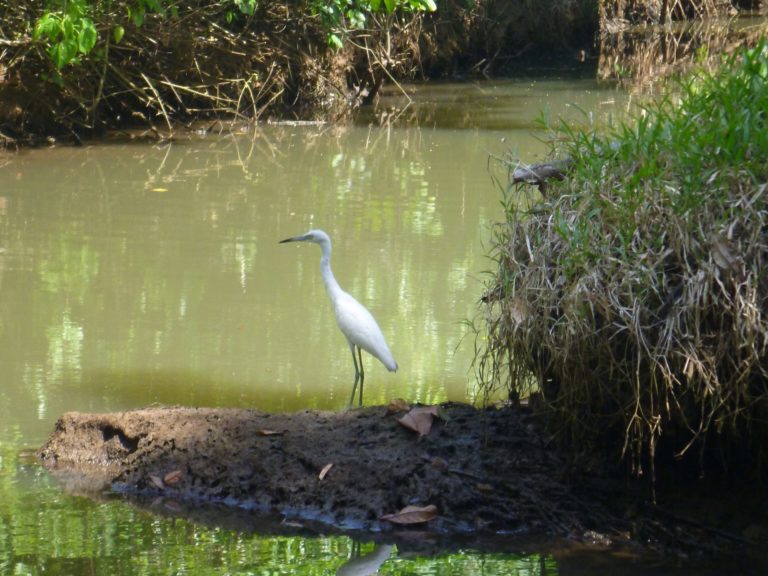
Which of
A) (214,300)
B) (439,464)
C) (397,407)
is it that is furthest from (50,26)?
(439,464)

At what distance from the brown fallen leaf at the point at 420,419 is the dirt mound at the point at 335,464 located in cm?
3

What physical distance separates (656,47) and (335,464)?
17.7 m

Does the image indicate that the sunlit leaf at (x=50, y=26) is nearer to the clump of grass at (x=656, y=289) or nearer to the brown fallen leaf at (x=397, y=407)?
the brown fallen leaf at (x=397, y=407)

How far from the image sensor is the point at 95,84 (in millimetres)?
13039

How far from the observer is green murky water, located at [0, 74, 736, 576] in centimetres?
409

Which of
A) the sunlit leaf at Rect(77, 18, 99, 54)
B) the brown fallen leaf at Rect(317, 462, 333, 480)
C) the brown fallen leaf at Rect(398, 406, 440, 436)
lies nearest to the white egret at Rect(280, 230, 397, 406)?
the brown fallen leaf at Rect(398, 406, 440, 436)

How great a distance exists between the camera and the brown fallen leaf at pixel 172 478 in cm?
450

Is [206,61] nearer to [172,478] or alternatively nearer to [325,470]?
[172,478]

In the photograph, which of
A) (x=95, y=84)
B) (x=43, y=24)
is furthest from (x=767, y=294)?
(x=95, y=84)

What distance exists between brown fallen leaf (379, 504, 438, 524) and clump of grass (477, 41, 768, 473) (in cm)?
58

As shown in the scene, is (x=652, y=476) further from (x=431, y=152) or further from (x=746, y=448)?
(x=431, y=152)

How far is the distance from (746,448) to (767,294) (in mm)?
626

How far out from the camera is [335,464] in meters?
4.39

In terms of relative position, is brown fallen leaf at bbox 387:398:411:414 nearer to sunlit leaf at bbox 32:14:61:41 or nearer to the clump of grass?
the clump of grass
